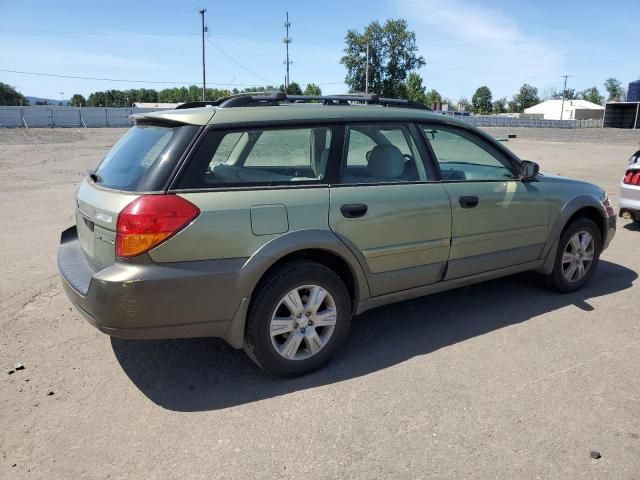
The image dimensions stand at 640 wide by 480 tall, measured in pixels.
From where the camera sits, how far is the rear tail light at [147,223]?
2.96m

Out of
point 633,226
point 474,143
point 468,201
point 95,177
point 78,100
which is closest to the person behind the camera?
point 95,177

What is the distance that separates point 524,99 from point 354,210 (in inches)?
6353

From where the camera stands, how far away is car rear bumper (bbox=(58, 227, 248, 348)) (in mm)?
2975

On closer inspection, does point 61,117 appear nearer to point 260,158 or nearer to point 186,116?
point 260,158

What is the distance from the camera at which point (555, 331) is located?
4258 mm

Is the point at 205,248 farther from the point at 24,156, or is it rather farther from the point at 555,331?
the point at 24,156

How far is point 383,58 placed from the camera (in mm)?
99188

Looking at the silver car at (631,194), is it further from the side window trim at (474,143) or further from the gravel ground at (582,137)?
the gravel ground at (582,137)

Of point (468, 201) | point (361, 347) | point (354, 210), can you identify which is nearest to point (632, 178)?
point (468, 201)

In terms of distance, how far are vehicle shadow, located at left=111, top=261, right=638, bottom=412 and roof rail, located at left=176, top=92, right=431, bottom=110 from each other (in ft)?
5.63

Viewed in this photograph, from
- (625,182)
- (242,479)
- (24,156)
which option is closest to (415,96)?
(24,156)

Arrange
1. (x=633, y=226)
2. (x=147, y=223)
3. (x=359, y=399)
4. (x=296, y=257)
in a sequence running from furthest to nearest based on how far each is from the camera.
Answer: (x=633, y=226), (x=296, y=257), (x=359, y=399), (x=147, y=223)

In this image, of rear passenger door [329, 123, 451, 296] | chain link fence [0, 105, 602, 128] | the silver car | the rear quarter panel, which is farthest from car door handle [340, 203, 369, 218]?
chain link fence [0, 105, 602, 128]

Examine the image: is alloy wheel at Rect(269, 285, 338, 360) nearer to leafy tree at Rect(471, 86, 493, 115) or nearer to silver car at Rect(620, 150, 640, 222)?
silver car at Rect(620, 150, 640, 222)
